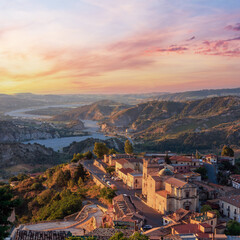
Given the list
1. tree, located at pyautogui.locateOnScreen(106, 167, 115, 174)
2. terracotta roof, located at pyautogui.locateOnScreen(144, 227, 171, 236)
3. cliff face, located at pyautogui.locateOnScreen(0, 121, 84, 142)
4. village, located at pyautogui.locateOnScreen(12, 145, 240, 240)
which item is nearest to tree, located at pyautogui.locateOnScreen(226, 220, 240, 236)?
village, located at pyautogui.locateOnScreen(12, 145, 240, 240)

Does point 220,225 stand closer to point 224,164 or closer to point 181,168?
point 181,168

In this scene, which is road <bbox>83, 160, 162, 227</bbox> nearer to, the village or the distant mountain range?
the village

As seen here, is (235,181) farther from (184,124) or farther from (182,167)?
(184,124)

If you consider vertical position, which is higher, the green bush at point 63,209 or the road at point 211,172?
the road at point 211,172

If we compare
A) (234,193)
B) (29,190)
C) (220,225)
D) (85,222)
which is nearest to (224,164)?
(234,193)

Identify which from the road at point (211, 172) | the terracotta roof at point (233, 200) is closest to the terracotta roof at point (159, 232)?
the terracotta roof at point (233, 200)

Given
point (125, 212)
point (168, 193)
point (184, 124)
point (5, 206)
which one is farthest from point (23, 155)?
point (184, 124)

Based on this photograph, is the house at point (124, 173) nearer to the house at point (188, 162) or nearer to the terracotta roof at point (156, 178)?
the house at point (188, 162)
